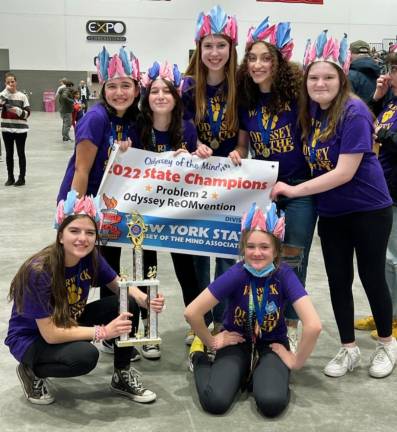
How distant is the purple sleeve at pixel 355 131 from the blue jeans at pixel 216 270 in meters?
0.96

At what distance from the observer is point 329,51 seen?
9.30ft

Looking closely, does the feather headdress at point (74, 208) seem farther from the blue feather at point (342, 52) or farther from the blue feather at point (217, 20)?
the blue feather at point (342, 52)

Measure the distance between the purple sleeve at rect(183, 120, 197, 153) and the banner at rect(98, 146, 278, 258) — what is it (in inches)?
3.6

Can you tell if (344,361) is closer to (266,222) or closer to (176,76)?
(266,222)

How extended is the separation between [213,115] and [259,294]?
1.00 m

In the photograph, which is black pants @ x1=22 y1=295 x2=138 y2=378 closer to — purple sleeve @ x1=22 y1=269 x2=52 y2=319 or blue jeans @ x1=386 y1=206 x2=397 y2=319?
purple sleeve @ x1=22 y1=269 x2=52 y2=319

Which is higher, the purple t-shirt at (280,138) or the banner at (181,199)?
the purple t-shirt at (280,138)

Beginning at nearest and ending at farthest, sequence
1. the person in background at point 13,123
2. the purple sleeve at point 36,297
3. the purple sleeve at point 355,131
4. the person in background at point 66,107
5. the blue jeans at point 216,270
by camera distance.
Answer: the purple sleeve at point 36,297 → the purple sleeve at point 355,131 → the blue jeans at point 216,270 → the person in background at point 13,123 → the person in background at point 66,107

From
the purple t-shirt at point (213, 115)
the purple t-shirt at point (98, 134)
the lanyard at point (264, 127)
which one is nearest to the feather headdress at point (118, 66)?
the purple t-shirt at point (98, 134)

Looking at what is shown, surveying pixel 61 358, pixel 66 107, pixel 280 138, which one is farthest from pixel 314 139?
pixel 66 107

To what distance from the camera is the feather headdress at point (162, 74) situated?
10.1 feet

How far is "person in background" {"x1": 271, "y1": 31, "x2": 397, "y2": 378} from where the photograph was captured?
2.82 metres

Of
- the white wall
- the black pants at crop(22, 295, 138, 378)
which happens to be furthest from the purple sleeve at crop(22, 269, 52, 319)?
the white wall

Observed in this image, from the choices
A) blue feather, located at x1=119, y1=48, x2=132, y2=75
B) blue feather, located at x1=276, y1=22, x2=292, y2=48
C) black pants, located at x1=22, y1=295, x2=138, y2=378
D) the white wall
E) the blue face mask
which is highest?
the white wall
